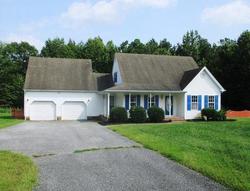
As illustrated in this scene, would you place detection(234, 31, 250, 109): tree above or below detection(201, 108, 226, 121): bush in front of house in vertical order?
above

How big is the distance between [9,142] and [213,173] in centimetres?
1007

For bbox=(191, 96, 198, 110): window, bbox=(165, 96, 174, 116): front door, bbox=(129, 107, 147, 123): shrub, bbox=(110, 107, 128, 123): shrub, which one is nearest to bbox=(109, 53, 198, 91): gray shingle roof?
bbox=(165, 96, 174, 116): front door

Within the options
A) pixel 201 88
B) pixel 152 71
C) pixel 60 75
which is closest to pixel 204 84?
pixel 201 88

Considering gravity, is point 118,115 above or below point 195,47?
below

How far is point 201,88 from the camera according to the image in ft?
107

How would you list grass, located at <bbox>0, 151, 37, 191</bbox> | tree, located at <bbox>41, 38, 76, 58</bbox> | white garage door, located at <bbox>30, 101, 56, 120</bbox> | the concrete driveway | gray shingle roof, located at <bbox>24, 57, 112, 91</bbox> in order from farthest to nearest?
tree, located at <bbox>41, 38, 76, 58</bbox>, gray shingle roof, located at <bbox>24, 57, 112, 91</bbox>, white garage door, located at <bbox>30, 101, 56, 120</bbox>, the concrete driveway, grass, located at <bbox>0, 151, 37, 191</bbox>

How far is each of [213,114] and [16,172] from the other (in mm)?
23718

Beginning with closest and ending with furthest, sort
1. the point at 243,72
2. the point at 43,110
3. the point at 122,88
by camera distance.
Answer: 1. the point at 122,88
2. the point at 43,110
3. the point at 243,72

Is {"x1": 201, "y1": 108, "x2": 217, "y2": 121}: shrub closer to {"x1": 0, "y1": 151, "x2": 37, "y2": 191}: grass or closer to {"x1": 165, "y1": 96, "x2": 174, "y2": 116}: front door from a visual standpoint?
{"x1": 165, "y1": 96, "x2": 174, "y2": 116}: front door

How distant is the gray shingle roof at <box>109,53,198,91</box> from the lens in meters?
32.4

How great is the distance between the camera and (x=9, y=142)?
16.0 meters

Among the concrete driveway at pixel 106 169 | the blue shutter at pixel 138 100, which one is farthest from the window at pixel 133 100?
the concrete driveway at pixel 106 169

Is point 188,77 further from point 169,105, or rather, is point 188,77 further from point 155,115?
point 155,115

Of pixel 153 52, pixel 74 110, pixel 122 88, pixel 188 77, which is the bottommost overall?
pixel 74 110
